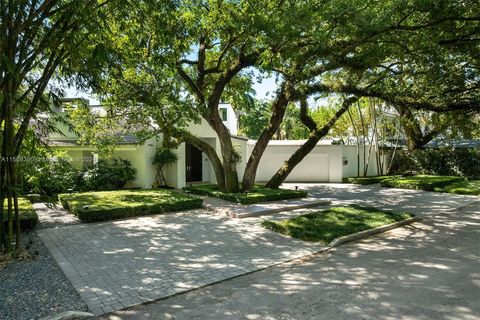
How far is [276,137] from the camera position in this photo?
113 ft

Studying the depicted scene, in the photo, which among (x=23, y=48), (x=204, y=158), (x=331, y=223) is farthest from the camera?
(x=204, y=158)

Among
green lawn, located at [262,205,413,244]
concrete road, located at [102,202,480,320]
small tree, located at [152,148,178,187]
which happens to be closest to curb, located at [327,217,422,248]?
green lawn, located at [262,205,413,244]

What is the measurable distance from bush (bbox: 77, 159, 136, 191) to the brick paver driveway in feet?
19.1

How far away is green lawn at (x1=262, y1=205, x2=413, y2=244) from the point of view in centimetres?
784

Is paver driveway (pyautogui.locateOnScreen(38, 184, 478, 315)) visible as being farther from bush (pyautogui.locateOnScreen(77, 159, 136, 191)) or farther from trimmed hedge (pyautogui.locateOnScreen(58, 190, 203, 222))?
bush (pyautogui.locateOnScreen(77, 159, 136, 191))

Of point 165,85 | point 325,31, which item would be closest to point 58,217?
point 165,85

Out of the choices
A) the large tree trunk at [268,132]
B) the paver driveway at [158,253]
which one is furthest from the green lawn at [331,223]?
the large tree trunk at [268,132]

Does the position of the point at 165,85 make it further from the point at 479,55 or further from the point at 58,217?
the point at 479,55

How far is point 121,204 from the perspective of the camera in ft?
34.3

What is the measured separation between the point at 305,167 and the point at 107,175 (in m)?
11.6

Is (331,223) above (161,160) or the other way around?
the other way around

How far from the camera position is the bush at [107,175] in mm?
14570

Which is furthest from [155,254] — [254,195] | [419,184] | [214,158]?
[419,184]

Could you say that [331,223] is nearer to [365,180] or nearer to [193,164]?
[365,180]
